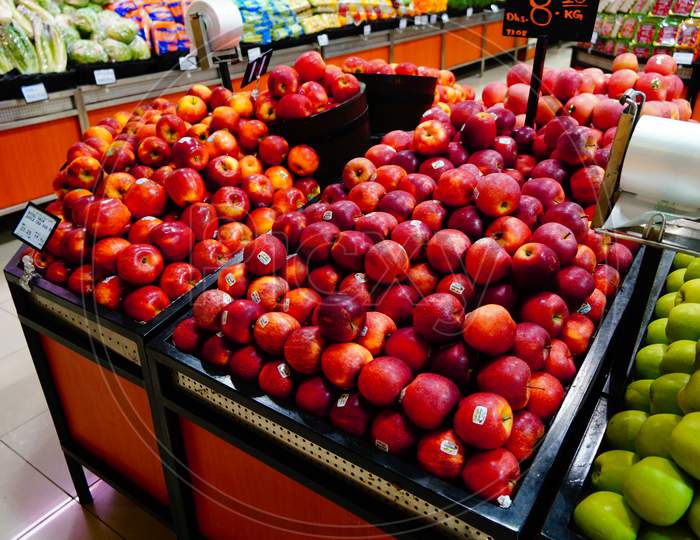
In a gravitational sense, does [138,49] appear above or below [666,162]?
below

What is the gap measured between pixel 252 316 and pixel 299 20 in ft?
16.2

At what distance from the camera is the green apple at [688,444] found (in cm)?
97

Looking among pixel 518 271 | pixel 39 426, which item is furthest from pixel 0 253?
pixel 518 271

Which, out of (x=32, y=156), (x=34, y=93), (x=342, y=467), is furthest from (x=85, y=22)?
(x=342, y=467)

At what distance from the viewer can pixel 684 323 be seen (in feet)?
4.49

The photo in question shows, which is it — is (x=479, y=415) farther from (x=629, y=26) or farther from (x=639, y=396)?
(x=629, y=26)

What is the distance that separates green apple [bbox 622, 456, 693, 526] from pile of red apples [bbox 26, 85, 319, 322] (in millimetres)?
1205

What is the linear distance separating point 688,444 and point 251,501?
1.05 m

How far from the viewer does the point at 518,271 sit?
1282 mm

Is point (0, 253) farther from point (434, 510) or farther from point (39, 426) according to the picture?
point (434, 510)

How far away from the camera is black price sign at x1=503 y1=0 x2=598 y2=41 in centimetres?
162

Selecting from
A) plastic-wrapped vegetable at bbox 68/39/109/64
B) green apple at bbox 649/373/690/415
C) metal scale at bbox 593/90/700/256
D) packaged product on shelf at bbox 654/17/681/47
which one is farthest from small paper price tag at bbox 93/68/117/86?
packaged product on shelf at bbox 654/17/681/47

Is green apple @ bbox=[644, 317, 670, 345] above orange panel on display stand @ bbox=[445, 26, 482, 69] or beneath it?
above

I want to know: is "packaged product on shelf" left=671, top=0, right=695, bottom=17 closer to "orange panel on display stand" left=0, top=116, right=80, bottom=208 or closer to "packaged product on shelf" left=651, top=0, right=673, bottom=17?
"packaged product on shelf" left=651, top=0, right=673, bottom=17
